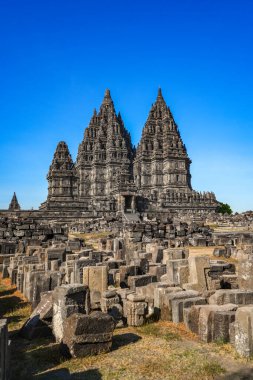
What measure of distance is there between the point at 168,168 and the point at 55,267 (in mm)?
57374

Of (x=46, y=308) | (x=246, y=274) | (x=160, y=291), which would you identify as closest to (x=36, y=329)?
(x=46, y=308)

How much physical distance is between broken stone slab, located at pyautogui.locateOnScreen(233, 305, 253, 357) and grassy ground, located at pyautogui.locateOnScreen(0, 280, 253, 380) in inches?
6.3

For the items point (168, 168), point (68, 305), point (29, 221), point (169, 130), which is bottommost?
point (68, 305)

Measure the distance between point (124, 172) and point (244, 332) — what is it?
53897 millimetres

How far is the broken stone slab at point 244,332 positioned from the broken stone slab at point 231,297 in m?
1.63

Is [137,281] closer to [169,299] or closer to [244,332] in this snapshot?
[169,299]

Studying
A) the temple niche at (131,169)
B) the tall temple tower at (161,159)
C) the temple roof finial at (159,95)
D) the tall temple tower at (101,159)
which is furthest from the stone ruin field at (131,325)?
the temple roof finial at (159,95)

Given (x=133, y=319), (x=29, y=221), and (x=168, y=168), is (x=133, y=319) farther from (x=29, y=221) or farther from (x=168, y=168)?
(x=168, y=168)

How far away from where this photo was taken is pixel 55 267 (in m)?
12.8

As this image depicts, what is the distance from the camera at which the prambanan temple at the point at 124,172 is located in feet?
180

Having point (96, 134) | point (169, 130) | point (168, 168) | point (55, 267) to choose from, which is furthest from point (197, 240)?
point (96, 134)

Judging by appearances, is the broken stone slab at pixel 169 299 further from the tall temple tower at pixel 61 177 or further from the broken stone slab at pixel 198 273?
the tall temple tower at pixel 61 177

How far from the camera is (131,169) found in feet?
252

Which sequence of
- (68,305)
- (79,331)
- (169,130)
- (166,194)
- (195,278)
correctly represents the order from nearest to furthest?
(79,331)
(68,305)
(195,278)
(166,194)
(169,130)
